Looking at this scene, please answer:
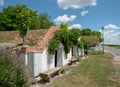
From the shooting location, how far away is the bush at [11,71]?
823 centimetres

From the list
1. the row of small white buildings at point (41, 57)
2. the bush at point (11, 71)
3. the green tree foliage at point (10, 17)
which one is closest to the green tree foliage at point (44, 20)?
the green tree foliage at point (10, 17)

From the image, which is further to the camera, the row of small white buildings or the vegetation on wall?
the vegetation on wall

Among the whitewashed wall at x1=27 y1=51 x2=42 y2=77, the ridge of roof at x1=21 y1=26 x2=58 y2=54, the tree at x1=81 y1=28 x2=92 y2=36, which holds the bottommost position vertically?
the whitewashed wall at x1=27 y1=51 x2=42 y2=77

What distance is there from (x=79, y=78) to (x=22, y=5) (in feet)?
107

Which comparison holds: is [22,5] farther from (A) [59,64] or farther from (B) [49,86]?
(B) [49,86]

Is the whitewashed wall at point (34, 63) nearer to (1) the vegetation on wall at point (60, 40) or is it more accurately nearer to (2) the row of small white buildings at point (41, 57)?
(2) the row of small white buildings at point (41, 57)

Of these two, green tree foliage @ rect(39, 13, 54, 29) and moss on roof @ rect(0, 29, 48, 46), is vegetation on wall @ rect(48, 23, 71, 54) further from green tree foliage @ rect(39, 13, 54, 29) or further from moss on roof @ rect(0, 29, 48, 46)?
green tree foliage @ rect(39, 13, 54, 29)

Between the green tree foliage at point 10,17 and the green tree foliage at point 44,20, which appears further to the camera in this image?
the green tree foliage at point 44,20

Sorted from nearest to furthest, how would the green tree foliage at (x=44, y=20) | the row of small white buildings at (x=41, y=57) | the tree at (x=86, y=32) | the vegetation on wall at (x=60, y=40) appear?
the row of small white buildings at (x=41, y=57), the vegetation on wall at (x=60, y=40), the green tree foliage at (x=44, y=20), the tree at (x=86, y=32)

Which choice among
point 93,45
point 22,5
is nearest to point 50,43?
point 22,5

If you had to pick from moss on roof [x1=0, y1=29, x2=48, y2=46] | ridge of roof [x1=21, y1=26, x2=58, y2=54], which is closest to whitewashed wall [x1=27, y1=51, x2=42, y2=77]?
ridge of roof [x1=21, y1=26, x2=58, y2=54]

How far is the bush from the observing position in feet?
27.0

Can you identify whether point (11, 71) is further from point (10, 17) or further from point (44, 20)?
point (44, 20)

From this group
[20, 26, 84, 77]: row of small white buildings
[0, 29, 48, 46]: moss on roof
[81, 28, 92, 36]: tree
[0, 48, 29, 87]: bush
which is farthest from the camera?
[81, 28, 92, 36]: tree
